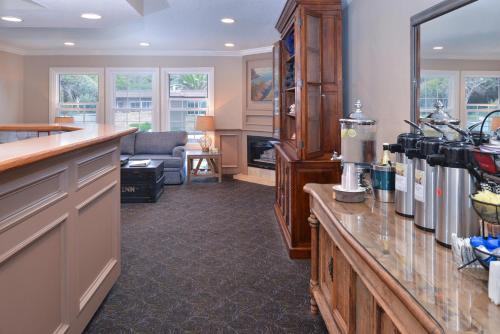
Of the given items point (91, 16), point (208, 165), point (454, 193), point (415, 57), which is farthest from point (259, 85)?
point (454, 193)

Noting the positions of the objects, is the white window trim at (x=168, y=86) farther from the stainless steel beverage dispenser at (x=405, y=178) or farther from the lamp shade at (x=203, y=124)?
the stainless steel beverage dispenser at (x=405, y=178)

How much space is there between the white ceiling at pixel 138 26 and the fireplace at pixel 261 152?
1696 millimetres

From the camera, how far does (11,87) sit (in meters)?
7.49

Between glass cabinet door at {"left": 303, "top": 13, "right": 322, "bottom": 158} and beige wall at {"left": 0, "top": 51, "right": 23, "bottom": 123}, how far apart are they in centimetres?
618

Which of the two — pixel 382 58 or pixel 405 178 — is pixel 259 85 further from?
pixel 405 178

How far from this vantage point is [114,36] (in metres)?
6.40

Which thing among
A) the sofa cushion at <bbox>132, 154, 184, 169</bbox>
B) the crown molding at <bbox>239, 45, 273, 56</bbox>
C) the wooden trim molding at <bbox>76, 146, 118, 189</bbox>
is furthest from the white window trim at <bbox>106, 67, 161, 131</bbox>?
the wooden trim molding at <bbox>76, 146, 118, 189</bbox>

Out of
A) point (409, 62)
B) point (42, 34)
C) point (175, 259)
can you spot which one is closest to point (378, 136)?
point (409, 62)

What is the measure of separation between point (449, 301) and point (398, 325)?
17 cm

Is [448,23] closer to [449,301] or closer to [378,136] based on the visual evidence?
[378,136]

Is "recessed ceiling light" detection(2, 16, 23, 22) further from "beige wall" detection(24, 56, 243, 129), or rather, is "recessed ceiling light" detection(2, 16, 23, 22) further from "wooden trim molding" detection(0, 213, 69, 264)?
"wooden trim molding" detection(0, 213, 69, 264)

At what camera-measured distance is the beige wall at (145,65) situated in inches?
307

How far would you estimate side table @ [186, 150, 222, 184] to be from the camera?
714 cm

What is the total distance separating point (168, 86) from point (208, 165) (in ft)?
5.70
